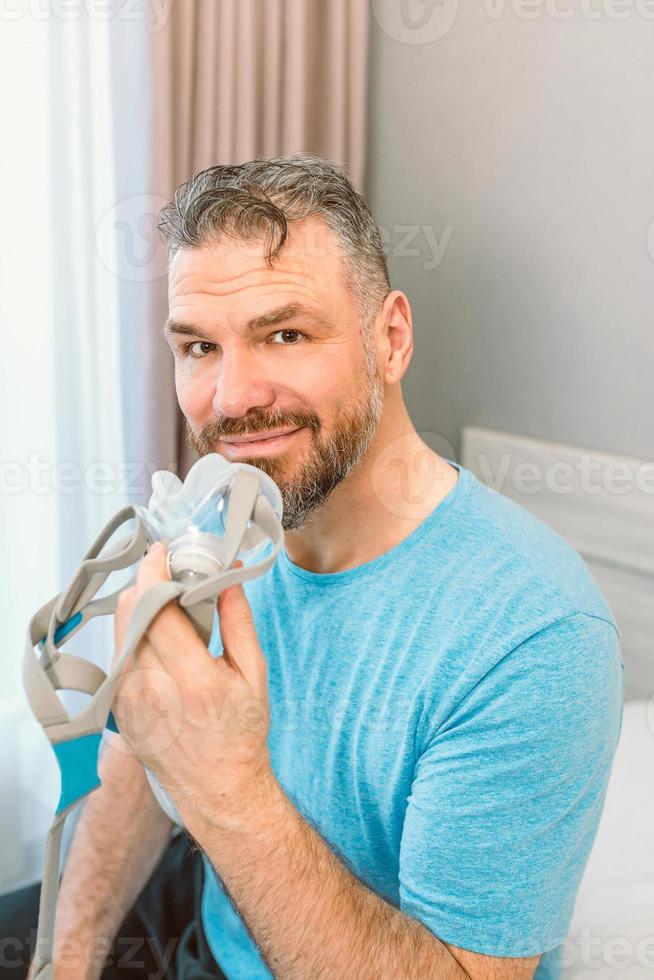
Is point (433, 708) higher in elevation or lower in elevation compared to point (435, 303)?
lower

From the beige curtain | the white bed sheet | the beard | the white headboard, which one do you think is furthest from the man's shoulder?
the beige curtain

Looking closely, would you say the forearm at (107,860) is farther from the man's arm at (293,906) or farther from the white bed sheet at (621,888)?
the white bed sheet at (621,888)

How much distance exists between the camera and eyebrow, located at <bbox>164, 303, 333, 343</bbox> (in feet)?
3.28

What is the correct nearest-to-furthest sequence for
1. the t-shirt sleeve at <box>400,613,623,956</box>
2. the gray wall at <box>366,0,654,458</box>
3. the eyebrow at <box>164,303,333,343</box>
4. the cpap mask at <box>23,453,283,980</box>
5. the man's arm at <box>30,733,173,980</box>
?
the cpap mask at <box>23,453,283,980</box>
the t-shirt sleeve at <box>400,613,623,956</box>
the eyebrow at <box>164,303,333,343</box>
the man's arm at <box>30,733,173,980</box>
the gray wall at <box>366,0,654,458</box>

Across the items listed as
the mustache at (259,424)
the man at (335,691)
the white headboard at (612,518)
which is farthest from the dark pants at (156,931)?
the white headboard at (612,518)

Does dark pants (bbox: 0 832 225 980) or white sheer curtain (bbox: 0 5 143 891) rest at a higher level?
white sheer curtain (bbox: 0 5 143 891)

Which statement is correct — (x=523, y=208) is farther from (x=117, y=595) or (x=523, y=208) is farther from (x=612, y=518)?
(x=117, y=595)

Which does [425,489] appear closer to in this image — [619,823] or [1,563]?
[619,823]

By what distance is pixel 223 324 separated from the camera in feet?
3.33

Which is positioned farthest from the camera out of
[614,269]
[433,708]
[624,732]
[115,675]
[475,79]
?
[475,79]

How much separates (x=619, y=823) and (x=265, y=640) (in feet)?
1.84

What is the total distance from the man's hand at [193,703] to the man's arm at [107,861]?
18.2 inches

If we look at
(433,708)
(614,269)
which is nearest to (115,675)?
(433,708)

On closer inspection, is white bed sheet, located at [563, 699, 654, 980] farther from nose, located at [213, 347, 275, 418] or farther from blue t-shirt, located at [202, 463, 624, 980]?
nose, located at [213, 347, 275, 418]
